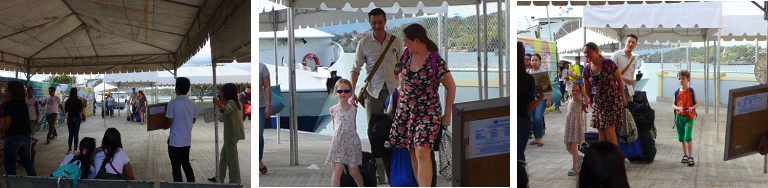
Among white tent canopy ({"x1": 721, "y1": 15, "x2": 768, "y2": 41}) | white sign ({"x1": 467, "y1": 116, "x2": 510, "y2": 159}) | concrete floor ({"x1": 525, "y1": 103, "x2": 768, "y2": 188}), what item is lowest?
concrete floor ({"x1": 525, "y1": 103, "x2": 768, "y2": 188})

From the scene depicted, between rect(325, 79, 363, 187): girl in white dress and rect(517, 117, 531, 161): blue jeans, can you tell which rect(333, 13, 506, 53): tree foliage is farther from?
rect(517, 117, 531, 161): blue jeans

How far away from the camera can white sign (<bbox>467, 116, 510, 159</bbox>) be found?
3.64 metres

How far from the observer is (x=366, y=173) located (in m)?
4.46

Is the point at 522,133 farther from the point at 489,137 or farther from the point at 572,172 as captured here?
the point at 572,172

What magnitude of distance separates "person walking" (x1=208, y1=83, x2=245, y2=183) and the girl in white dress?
1.20m

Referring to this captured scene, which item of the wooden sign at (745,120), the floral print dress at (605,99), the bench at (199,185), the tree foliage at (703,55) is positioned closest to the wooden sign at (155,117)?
the bench at (199,185)

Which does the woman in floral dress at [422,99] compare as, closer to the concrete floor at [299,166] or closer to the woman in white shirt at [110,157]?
the concrete floor at [299,166]

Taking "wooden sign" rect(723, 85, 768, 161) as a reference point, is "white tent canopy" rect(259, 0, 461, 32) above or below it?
above

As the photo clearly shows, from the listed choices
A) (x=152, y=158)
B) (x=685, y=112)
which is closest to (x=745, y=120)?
(x=685, y=112)

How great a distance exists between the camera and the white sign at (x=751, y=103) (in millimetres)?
5051

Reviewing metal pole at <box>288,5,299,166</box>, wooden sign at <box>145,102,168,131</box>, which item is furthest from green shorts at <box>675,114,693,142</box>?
wooden sign at <box>145,102,168,131</box>

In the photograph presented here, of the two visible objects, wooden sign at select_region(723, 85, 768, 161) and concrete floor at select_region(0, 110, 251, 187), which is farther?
concrete floor at select_region(0, 110, 251, 187)

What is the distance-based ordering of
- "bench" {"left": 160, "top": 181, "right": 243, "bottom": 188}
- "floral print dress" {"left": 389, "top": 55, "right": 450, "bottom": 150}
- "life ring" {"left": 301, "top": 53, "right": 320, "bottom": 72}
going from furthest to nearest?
1. "life ring" {"left": 301, "top": 53, "right": 320, "bottom": 72}
2. "floral print dress" {"left": 389, "top": 55, "right": 450, "bottom": 150}
3. "bench" {"left": 160, "top": 181, "right": 243, "bottom": 188}

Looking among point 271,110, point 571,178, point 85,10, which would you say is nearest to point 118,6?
point 85,10
